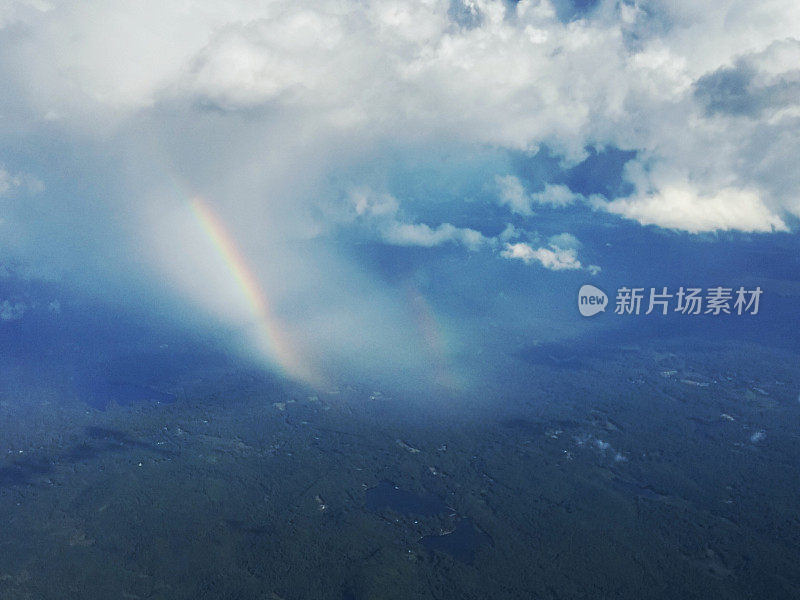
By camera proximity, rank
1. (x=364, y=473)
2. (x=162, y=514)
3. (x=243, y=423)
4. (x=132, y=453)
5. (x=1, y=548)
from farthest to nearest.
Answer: (x=243, y=423) → (x=132, y=453) → (x=364, y=473) → (x=162, y=514) → (x=1, y=548)

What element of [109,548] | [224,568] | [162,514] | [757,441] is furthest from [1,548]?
[757,441]

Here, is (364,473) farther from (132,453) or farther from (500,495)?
(132,453)

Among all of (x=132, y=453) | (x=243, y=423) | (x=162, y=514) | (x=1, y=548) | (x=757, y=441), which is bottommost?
(x=1, y=548)

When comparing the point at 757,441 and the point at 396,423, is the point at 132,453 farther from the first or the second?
the point at 757,441

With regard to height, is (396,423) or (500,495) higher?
(396,423)

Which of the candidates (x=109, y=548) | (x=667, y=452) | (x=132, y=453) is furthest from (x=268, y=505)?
(x=667, y=452)

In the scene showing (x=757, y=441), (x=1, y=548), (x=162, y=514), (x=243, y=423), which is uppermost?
(x=757, y=441)

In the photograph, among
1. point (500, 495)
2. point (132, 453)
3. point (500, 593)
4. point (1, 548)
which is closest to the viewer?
point (500, 593)

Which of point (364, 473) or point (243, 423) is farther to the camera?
point (243, 423)

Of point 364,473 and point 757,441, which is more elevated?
point 757,441
